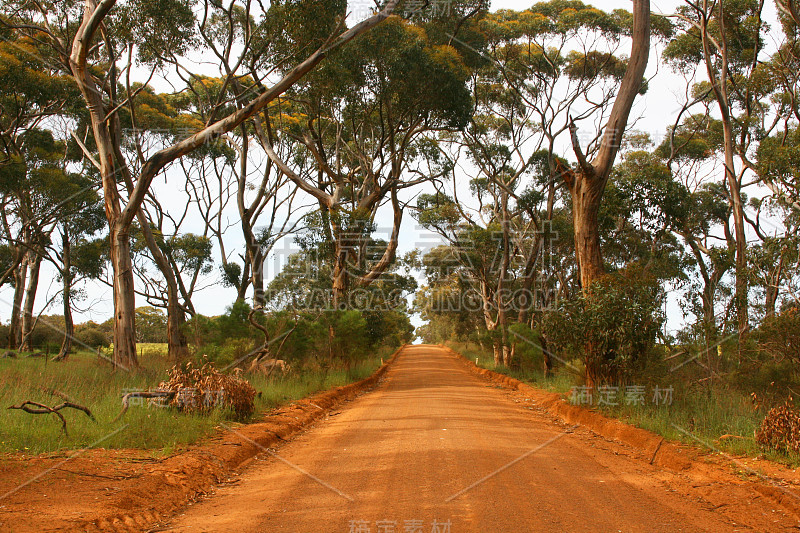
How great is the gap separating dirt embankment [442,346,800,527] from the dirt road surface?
15 centimetres

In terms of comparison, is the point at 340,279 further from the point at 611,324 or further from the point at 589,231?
the point at 611,324

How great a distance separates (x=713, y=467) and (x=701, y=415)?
240cm

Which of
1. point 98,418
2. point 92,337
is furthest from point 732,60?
point 92,337

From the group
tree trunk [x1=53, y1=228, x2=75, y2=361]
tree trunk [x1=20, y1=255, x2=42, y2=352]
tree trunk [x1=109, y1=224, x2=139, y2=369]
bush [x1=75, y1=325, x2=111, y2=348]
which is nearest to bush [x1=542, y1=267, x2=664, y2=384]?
tree trunk [x1=109, y1=224, x2=139, y2=369]

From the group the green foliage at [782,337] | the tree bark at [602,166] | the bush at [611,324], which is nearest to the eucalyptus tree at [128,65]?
the tree bark at [602,166]

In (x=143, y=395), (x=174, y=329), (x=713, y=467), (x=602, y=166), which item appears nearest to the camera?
(x=713, y=467)

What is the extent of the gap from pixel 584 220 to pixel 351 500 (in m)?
9.05

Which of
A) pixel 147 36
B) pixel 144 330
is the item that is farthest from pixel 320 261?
pixel 144 330

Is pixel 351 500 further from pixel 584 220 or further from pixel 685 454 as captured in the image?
pixel 584 220

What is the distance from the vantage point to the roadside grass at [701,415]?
740 cm

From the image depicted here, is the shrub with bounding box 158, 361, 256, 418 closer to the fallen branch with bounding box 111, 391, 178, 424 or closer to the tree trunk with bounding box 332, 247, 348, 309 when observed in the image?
the fallen branch with bounding box 111, 391, 178, 424

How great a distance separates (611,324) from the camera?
36.4ft

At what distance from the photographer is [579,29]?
80.8 feet

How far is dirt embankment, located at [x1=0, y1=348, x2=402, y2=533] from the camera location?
466 centimetres
